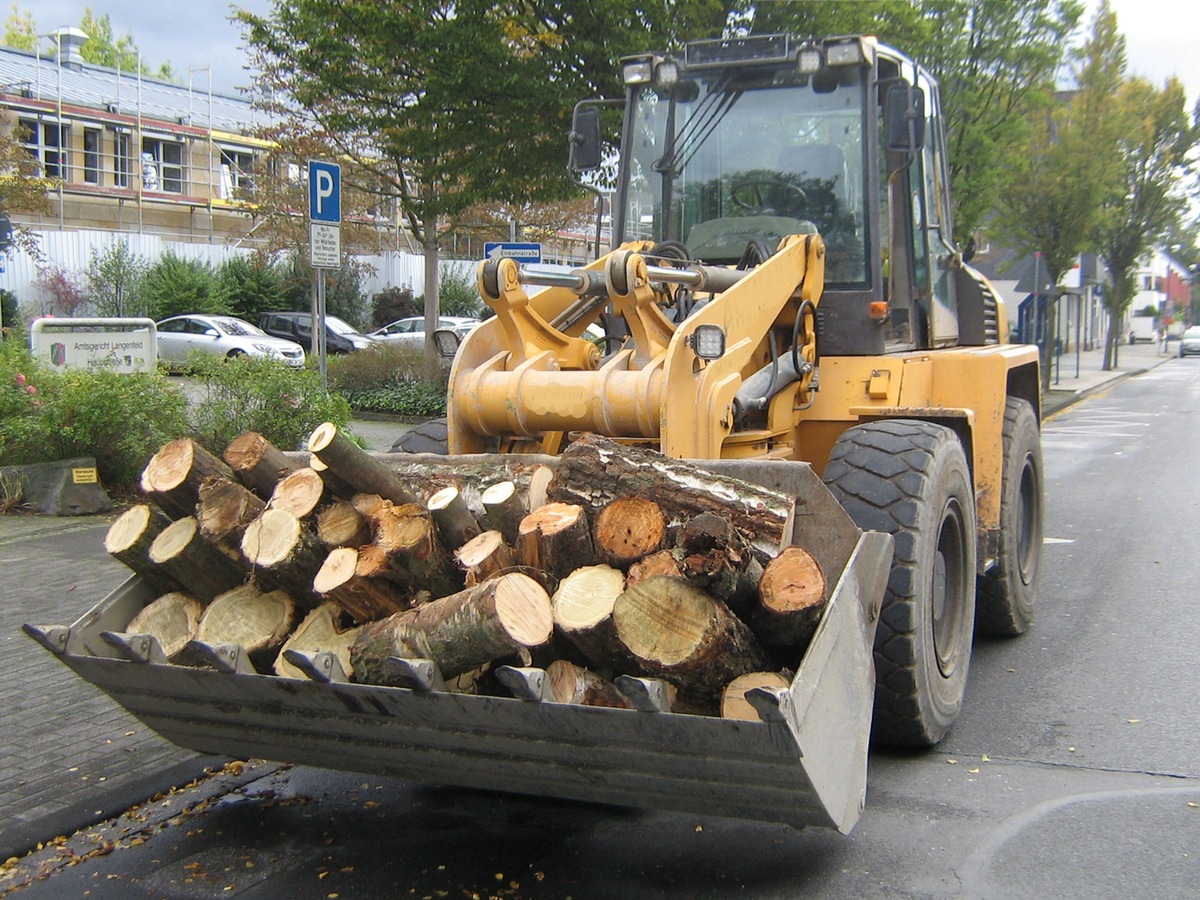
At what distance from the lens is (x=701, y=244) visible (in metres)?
6.71

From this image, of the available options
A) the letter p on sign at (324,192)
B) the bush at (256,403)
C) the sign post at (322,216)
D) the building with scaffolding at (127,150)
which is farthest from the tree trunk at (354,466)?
the building with scaffolding at (127,150)

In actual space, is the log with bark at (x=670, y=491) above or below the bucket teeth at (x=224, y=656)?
above

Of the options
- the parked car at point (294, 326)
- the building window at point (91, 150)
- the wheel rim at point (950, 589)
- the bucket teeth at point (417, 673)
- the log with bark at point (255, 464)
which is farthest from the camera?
the building window at point (91, 150)

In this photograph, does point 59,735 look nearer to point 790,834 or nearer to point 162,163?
point 790,834

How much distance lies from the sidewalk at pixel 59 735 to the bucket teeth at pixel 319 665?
157 centimetres

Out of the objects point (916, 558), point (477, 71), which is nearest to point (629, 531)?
point (916, 558)

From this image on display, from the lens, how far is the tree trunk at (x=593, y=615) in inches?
150

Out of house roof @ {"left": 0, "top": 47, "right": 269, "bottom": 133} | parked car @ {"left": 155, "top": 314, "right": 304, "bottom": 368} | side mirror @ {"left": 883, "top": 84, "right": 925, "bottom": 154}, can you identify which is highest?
house roof @ {"left": 0, "top": 47, "right": 269, "bottom": 133}

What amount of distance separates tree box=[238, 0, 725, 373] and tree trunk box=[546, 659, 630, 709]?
11155 mm

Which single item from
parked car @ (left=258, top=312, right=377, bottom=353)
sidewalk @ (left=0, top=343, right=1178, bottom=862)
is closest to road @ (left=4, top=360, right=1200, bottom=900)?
sidewalk @ (left=0, top=343, right=1178, bottom=862)

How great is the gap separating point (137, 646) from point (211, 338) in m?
26.5

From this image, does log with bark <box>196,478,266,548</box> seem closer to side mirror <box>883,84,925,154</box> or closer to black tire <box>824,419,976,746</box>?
black tire <box>824,419,976,746</box>

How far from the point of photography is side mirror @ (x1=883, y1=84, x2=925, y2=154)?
6078mm

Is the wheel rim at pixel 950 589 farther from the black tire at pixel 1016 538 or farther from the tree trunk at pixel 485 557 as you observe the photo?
the tree trunk at pixel 485 557
